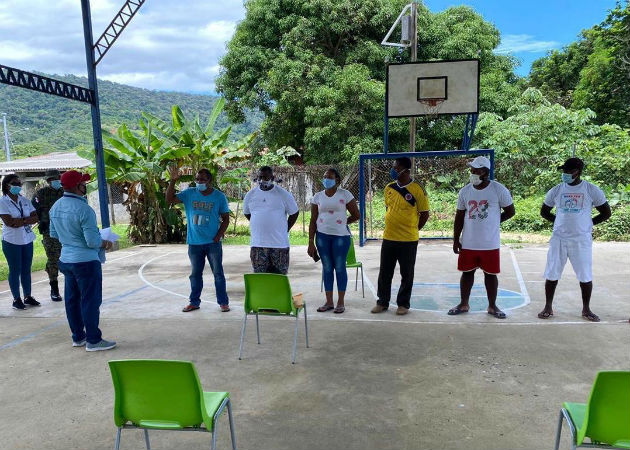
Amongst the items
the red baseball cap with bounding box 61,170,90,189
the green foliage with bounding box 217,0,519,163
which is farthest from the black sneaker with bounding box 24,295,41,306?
the green foliage with bounding box 217,0,519,163

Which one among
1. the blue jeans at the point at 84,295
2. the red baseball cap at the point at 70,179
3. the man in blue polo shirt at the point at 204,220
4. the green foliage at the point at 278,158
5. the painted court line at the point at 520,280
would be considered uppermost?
the green foliage at the point at 278,158

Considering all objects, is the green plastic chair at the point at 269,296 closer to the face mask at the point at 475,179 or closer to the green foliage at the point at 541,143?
the face mask at the point at 475,179

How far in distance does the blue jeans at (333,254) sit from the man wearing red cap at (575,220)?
7.59ft

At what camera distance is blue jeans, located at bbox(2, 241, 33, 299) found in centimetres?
639

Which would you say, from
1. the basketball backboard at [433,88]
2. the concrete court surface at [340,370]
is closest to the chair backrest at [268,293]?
the concrete court surface at [340,370]

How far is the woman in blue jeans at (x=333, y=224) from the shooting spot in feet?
19.3

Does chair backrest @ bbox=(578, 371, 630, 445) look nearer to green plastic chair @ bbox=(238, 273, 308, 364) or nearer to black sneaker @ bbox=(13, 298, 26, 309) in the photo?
green plastic chair @ bbox=(238, 273, 308, 364)

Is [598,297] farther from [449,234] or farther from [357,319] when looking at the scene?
[449,234]

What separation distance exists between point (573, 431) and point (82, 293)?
13.8 ft

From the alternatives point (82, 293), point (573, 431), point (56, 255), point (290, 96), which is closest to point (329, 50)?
point (290, 96)

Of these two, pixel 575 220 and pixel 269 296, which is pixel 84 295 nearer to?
pixel 269 296

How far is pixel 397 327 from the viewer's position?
5504 millimetres

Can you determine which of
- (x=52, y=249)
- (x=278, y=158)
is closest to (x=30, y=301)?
(x=52, y=249)

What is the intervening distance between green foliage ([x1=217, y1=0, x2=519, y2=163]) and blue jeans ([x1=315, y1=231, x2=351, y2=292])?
10924 mm
